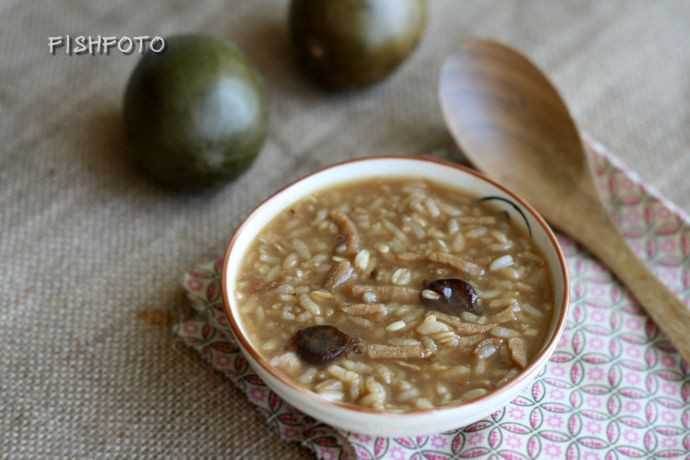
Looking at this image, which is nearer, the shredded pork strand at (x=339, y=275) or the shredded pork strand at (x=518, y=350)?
the shredded pork strand at (x=518, y=350)

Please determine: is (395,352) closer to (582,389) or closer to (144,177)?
(582,389)

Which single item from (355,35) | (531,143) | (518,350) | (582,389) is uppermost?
(355,35)

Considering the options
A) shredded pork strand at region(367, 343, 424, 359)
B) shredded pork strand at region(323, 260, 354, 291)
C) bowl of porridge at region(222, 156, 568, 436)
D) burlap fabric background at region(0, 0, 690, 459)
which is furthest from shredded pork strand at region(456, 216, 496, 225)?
burlap fabric background at region(0, 0, 690, 459)

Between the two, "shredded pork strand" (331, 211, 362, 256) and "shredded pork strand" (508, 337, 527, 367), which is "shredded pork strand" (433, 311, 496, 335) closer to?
"shredded pork strand" (508, 337, 527, 367)

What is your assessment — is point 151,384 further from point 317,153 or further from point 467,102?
point 467,102

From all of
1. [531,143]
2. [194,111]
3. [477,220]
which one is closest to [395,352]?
[477,220]

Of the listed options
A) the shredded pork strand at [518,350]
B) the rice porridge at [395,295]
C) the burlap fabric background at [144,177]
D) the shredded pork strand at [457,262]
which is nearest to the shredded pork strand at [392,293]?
the rice porridge at [395,295]

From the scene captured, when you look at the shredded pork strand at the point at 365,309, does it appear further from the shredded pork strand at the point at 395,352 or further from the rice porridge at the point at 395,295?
the shredded pork strand at the point at 395,352
